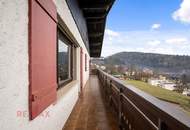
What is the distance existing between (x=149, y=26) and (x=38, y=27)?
38732 mm

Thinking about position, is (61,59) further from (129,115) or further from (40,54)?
(40,54)

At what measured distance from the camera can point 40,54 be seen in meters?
2.04

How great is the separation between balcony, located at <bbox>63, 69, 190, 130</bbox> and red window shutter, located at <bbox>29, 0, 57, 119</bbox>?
2.80 feet

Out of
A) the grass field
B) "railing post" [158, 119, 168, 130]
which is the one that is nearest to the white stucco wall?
"railing post" [158, 119, 168, 130]

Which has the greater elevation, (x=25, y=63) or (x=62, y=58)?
(x=62, y=58)

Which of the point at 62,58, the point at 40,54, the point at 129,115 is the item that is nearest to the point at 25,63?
the point at 40,54

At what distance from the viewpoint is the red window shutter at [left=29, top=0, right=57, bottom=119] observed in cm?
178

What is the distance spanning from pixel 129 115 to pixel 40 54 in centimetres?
135

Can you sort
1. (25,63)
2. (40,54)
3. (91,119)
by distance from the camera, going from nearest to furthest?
(25,63) → (40,54) → (91,119)

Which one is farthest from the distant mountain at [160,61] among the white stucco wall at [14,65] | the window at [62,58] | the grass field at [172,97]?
the white stucco wall at [14,65]

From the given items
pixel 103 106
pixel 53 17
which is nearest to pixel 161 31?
pixel 103 106

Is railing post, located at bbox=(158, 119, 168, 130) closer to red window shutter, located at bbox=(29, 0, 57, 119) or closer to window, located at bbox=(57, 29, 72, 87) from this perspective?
red window shutter, located at bbox=(29, 0, 57, 119)

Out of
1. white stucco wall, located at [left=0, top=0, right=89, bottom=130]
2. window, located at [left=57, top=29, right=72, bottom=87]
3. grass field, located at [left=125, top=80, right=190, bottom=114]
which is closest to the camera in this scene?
white stucco wall, located at [left=0, top=0, right=89, bottom=130]

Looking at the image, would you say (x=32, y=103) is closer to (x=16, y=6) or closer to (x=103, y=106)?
(x=16, y=6)
